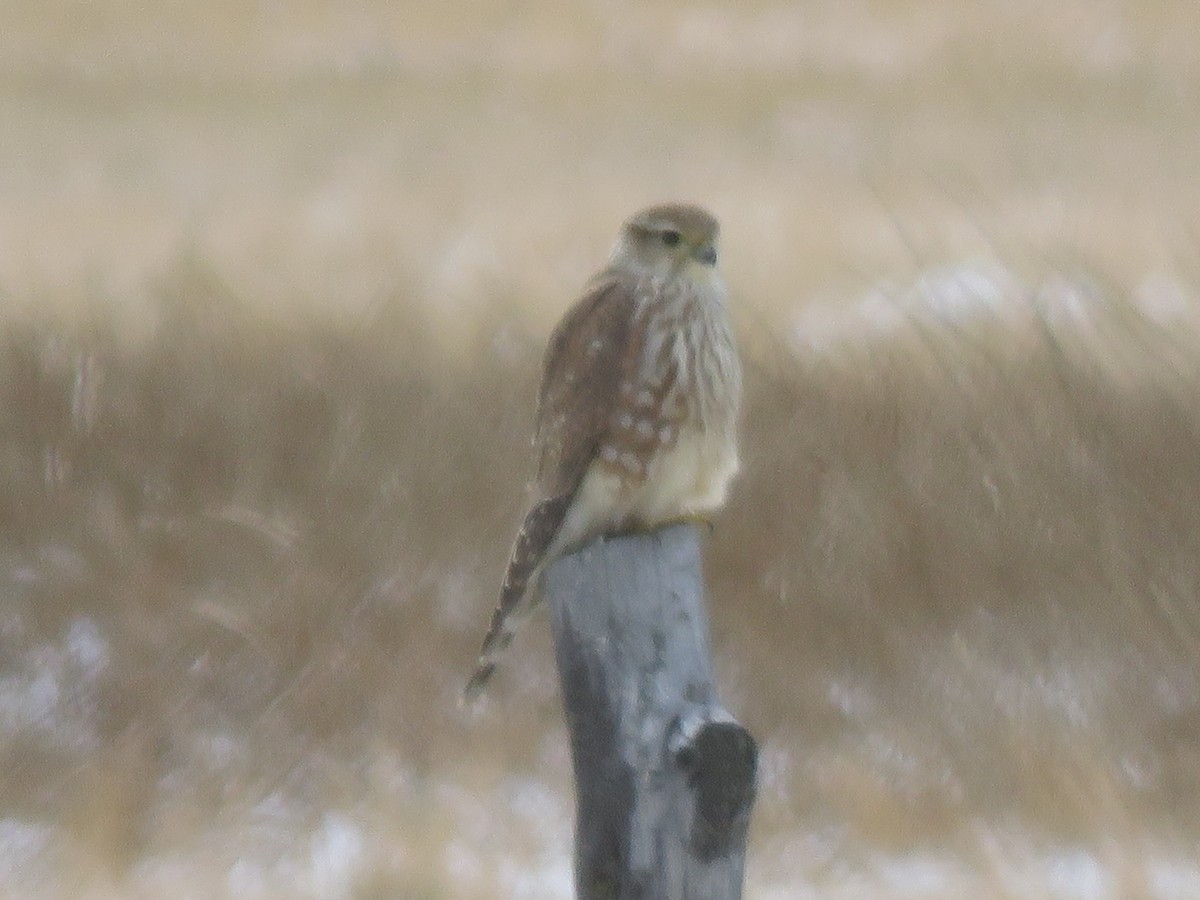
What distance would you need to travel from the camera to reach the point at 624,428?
337 centimetres

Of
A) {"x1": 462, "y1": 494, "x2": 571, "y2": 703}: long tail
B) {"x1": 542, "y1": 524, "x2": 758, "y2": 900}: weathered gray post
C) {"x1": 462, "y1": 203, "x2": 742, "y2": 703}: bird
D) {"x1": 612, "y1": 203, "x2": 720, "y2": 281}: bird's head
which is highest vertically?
{"x1": 612, "y1": 203, "x2": 720, "y2": 281}: bird's head

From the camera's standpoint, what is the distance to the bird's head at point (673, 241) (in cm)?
354

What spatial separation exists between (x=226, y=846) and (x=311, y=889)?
1.21ft

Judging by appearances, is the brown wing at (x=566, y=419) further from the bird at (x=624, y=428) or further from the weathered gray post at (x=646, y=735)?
the weathered gray post at (x=646, y=735)

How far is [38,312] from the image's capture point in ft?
24.1

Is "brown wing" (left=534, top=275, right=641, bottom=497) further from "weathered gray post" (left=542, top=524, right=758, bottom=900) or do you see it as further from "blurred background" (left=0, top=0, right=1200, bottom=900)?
"blurred background" (left=0, top=0, right=1200, bottom=900)

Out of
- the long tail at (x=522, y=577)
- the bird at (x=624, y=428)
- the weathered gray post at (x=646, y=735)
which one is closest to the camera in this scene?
the weathered gray post at (x=646, y=735)

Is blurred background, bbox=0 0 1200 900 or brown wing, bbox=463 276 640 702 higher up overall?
blurred background, bbox=0 0 1200 900

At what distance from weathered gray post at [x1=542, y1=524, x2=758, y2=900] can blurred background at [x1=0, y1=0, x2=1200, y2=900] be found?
5.86 ft

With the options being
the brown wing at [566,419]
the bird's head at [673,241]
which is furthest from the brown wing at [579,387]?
the bird's head at [673,241]

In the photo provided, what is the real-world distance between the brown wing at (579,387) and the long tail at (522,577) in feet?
Answer: 0.15

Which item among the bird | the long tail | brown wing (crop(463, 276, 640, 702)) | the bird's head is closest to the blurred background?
the bird's head

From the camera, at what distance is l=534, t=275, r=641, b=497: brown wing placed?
3.38 m

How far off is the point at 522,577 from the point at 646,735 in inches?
34.3
